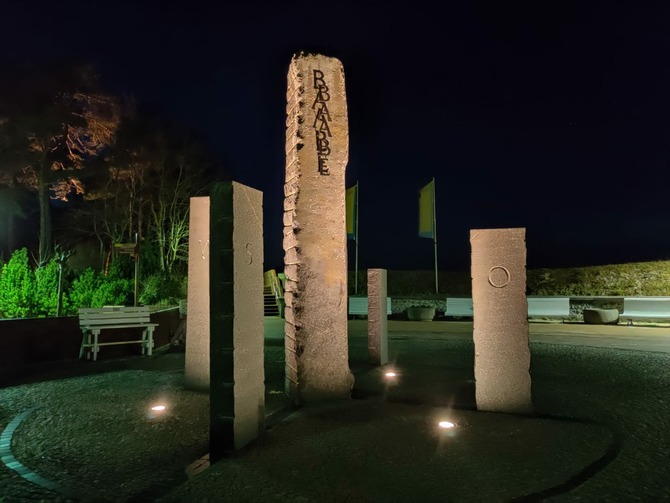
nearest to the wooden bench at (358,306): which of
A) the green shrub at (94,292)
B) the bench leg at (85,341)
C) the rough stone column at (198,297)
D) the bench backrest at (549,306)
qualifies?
the bench backrest at (549,306)

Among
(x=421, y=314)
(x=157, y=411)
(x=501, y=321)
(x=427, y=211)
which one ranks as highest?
(x=427, y=211)

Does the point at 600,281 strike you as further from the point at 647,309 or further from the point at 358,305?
the point at 358,305

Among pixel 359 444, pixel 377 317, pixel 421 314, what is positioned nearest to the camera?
pixel 359 444

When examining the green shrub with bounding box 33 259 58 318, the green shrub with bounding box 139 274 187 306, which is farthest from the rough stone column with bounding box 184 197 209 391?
the green shrub with bounding box 139 274 187 306

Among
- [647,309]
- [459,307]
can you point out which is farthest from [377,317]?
[647,309]

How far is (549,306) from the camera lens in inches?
691

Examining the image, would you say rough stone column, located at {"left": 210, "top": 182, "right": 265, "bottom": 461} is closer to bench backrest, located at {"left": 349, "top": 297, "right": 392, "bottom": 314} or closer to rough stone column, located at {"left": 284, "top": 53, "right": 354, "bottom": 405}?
rough stone column, located at {"left": 284, "top": 53, "right": 354, "bottom": 405}

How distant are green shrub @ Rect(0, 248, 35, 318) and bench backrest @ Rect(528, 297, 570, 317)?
1523 centimetres

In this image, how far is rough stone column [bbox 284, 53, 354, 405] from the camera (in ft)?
19.2

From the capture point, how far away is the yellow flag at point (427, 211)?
20109 millimetres

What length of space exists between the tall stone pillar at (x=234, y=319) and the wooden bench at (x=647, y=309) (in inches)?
594

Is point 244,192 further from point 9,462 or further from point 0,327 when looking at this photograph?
point 0,327

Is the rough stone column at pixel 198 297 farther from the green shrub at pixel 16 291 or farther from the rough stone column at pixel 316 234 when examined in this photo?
the green shrub at pixel 16 291

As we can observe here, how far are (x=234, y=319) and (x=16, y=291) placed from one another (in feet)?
30.8
